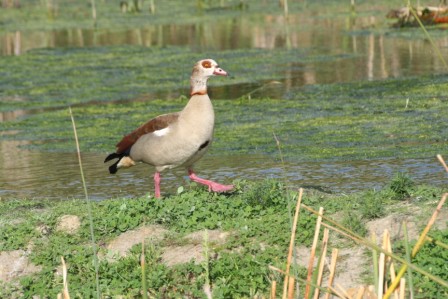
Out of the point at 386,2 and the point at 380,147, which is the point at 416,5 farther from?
the point at 380,147

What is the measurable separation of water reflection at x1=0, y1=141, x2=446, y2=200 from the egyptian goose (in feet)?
3.85

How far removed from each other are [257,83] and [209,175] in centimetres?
721

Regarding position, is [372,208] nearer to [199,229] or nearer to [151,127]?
[199,229]

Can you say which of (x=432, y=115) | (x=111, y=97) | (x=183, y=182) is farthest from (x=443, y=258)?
(x=111, y=97)

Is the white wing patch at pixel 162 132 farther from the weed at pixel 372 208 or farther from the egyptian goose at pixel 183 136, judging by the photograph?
the weed at pixel 372 208

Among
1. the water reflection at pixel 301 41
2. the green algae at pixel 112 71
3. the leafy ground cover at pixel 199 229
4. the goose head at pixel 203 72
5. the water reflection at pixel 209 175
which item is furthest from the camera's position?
the water reflection at pixel 301 41

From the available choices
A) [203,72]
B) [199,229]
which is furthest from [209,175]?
[199,229]

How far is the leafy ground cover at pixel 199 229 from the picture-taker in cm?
627

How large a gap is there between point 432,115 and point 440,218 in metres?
6.03

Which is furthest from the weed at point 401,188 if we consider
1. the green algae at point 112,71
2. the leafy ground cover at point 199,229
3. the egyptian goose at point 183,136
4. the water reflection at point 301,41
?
the green algae at point 112,71

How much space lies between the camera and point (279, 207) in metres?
7.05

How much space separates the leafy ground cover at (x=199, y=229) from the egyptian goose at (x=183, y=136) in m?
0.44

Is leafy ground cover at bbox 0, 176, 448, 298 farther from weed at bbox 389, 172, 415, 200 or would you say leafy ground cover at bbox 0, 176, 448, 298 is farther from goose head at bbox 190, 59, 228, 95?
goose head at bbox 190, 59, 228, 95

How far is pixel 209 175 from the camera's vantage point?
10.1 m
